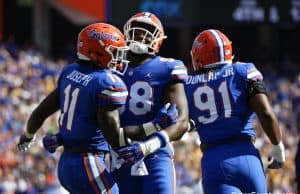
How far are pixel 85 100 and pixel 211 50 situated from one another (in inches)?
42.8

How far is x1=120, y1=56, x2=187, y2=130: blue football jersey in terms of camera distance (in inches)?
212

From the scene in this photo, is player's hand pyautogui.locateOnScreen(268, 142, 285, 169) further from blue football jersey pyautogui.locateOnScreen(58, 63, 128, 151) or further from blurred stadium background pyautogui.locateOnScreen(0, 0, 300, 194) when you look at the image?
blurred stadium background pyautogui.locateOnScreen(0, 0, 300, 194)

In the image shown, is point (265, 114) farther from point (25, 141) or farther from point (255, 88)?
point (25, 141)

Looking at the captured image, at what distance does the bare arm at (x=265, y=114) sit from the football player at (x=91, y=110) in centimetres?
89

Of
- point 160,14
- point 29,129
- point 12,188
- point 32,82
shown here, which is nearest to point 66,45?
point 160,14

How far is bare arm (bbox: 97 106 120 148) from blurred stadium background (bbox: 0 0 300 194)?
→ 4846 millimetres

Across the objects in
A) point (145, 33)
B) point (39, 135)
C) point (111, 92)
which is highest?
point (145, 33)

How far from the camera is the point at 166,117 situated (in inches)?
201

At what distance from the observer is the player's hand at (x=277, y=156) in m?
5.61

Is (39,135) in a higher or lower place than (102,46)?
lower

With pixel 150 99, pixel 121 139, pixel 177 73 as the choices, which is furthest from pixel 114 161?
pixel 177 73

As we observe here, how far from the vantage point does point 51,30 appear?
20750mm

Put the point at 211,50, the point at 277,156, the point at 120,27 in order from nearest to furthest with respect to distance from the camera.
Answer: the point at 277,156 → the point at 211,50 → the point at 120,27

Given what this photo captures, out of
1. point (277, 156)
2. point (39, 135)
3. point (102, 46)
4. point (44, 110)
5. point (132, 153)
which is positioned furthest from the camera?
point (39, 135)
